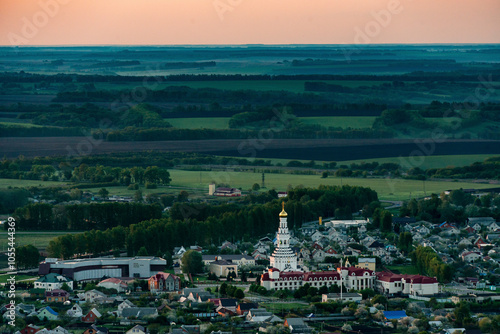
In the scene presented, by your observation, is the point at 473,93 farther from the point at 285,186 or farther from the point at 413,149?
the point at 285,186

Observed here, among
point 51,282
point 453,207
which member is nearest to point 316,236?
point 453,207

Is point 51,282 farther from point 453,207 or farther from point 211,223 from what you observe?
point 453,207

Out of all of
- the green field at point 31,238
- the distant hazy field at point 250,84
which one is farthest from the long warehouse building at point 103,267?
the distant hazy field at point 250,84

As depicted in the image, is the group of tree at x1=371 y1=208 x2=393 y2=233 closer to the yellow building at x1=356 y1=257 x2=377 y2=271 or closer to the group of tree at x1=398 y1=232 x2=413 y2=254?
the group of tree at x1=398 y1=232 x2=413 y2=254

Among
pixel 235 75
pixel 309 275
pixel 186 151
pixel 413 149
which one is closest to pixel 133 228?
pixel 309 275

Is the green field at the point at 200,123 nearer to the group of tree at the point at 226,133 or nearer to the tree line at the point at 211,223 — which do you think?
the group of tree at the point at 226,133

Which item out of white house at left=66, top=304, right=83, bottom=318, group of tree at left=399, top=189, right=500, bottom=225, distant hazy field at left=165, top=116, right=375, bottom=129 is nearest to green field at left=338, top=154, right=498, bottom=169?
group of tree at left=399, top=189, right=500, bottom=225
